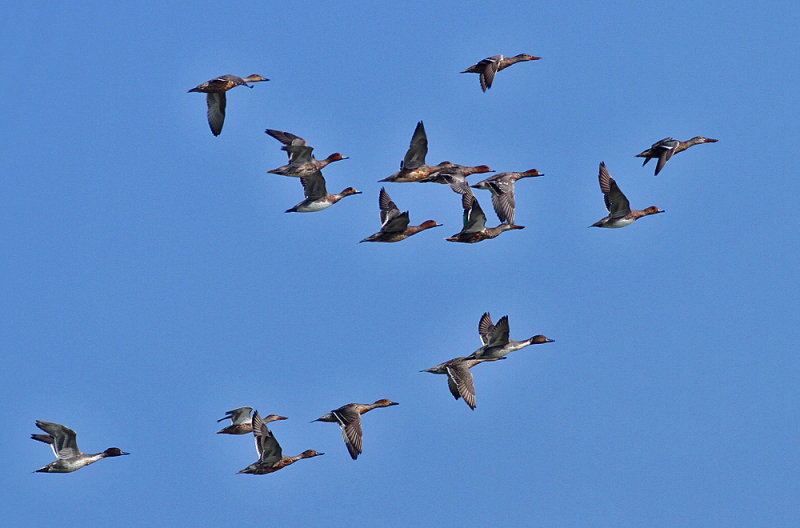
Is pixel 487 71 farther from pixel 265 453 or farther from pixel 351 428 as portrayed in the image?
pixel 265 453

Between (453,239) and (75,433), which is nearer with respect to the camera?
(75,433)

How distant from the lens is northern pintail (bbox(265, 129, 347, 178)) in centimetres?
3741

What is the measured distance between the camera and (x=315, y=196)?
3875 cm

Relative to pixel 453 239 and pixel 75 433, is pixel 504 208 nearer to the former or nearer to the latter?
pixel 453 239

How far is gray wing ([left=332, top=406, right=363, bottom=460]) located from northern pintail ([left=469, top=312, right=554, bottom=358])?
494 centimetres

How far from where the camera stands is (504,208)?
37000 millimetres

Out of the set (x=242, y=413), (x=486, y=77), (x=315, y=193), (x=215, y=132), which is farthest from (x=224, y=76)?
(x=242, y=413)

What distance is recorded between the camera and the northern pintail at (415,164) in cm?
3625

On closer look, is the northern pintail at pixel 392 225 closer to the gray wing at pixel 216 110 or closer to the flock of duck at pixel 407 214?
the flock of duck at pixel 407 214

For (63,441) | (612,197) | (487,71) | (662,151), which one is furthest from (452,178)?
(63,441)

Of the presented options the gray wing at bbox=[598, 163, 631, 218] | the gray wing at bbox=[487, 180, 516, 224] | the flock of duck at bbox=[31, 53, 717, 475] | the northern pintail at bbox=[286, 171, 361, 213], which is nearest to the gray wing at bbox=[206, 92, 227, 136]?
the flock of duck at bbox=[31, 53, 717, 475]

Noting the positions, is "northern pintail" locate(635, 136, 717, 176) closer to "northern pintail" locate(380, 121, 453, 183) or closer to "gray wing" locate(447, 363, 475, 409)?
"northern pintail" locate(380, 121, 453, 183)

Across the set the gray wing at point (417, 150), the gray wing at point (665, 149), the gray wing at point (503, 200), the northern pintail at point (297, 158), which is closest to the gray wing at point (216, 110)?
the northern pintail at point (297, 158)

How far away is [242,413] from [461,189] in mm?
9333
